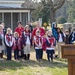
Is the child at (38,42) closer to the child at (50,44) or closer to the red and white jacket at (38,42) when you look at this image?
the red and white jacket at (38,42)

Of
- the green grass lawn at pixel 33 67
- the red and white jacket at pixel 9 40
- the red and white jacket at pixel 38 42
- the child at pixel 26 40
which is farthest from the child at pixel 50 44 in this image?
the red and white jacket at pixel 9 40

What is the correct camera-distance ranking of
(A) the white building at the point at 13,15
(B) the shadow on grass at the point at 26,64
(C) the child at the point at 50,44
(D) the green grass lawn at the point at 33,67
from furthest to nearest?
(A) the white building at the point at 13,15, (C) the child at the point at 50,44, (B) the shadow on grass at the point at 26,64, (D) the green grass lawn at the point at 33,67

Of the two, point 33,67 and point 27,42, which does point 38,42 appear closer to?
point 27,42

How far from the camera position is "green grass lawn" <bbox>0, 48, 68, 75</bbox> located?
12.4 m

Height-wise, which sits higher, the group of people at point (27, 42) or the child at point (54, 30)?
the child at point (54, 30)

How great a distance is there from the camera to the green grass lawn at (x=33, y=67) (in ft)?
40.6

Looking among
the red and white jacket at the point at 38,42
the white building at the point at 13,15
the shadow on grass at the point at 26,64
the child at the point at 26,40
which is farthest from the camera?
the white building at the point at 13,15

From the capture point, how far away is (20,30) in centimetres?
1758

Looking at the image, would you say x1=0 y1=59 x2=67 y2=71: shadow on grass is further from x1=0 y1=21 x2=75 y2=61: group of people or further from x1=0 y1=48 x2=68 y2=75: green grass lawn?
x1=0 y1=21 x2=75 y2=61: group of people

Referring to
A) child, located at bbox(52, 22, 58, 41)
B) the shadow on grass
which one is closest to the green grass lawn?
the shadow on grass

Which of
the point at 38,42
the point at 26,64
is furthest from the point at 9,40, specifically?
the point at 26,64

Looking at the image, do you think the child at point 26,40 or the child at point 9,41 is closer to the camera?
the child at point 9,41

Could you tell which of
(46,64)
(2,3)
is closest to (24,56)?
(46,64)

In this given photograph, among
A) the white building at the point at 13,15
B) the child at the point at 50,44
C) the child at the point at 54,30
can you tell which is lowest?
the child at the point at 50,44
